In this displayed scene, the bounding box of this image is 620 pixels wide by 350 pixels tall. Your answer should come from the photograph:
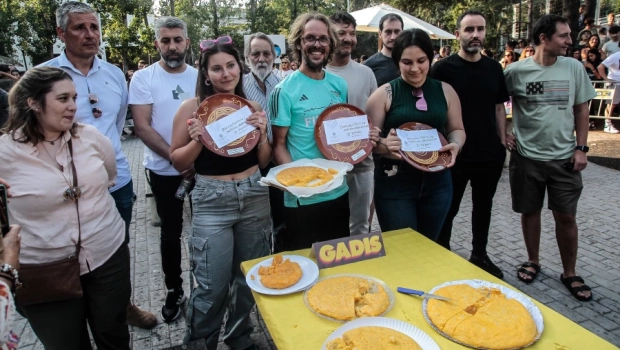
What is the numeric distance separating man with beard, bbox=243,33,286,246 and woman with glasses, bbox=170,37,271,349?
1.25 metres

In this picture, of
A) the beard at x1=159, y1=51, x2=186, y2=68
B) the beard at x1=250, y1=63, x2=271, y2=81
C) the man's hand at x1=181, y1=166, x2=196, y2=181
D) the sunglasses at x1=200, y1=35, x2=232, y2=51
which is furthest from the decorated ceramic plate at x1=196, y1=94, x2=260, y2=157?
the beard at x1=250, y1=63, x2=271, y2=81

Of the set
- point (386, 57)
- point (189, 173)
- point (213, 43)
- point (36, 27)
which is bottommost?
point (189, 173)

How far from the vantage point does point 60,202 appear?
215cm

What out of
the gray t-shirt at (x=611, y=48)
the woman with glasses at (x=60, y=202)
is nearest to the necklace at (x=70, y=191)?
the woman with glasses at (x=60, y=202)

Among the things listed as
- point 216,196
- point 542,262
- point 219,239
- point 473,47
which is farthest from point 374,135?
point 542,262

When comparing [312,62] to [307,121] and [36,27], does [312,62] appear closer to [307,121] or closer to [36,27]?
[307,121]

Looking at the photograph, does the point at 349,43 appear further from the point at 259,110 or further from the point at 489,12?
the point at 489,12

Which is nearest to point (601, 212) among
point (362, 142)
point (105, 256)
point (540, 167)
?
point (540, 167)

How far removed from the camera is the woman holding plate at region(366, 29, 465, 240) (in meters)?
2.81

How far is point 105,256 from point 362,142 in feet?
5.83

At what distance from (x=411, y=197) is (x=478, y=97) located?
133cm

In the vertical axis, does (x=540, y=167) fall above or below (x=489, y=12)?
below

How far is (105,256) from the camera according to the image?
238cm

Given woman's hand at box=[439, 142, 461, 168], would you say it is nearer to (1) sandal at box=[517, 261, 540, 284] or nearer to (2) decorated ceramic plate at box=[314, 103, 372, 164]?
(2) decorated ceramic plate at box=[314, 103, 372, 164]
